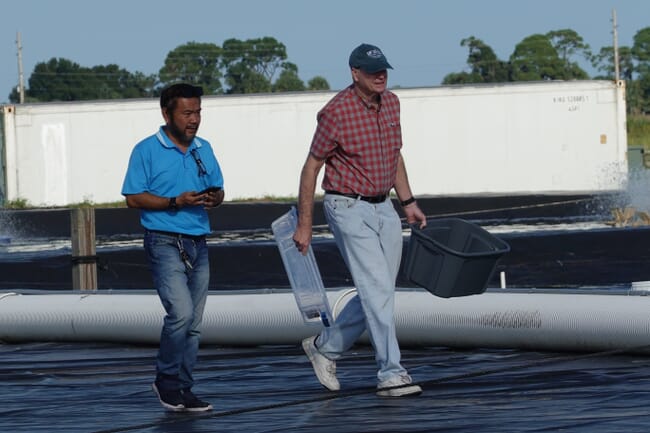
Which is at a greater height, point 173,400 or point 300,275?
point 300,275

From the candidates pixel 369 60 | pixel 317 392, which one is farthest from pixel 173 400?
pixel 369 60

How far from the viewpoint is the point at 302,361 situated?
8.72m

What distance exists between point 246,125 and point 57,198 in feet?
19.2

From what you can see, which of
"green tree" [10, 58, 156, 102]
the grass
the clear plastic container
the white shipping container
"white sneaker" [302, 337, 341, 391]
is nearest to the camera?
"white sneaker" [302, 337, 341, 391]

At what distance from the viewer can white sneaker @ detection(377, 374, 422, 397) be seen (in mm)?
6867

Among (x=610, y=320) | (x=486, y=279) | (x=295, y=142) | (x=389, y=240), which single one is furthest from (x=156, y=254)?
(x=295, y=142)

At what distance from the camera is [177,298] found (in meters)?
6.61

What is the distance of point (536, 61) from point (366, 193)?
12073 centimetres

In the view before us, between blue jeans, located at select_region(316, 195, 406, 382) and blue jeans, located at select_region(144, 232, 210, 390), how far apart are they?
0.74 m

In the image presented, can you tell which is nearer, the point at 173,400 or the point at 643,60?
the point at 173,400

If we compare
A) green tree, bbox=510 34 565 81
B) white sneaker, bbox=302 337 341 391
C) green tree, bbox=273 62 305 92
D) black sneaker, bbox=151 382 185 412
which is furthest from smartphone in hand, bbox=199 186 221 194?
green tree, bbox=510 34 565 81

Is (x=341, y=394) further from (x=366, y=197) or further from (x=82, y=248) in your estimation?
(x=82, y=248)

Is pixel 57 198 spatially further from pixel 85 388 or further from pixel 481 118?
pixel 85 388

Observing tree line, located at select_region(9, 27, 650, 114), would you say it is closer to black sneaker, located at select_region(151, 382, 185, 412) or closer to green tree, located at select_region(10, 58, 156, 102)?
green tree, located at select_region(10, 58, 156, 102)
